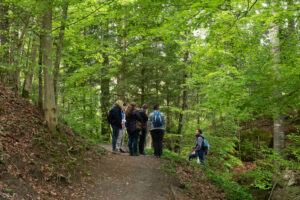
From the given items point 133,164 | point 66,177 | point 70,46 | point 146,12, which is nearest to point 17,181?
point 66,177

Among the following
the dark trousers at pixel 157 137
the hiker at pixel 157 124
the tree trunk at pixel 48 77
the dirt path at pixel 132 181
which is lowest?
the dirt path at pixel 132 181

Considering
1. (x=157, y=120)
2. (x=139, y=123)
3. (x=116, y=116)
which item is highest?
(x=116, y=116)

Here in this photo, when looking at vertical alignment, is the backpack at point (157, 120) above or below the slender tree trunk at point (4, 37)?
below

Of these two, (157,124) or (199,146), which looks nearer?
(157,124)

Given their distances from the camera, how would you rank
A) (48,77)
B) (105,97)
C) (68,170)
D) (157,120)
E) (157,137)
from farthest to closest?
(105,97), (157,137), (157,120), (48,77), (68,170)

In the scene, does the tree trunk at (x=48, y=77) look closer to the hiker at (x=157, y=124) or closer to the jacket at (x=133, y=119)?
the jacket at (x=133, y=119)

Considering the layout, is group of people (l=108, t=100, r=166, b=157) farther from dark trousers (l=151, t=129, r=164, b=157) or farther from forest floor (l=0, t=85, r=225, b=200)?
forest floor (l=0, t=85, r=225, b=200)

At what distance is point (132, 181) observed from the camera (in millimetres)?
6250

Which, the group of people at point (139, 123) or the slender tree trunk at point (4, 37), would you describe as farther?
the group of people at point (139, 123)

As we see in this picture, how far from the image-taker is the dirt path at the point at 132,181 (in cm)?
547

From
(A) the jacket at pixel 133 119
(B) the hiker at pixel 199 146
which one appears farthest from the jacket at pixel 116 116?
(B) the hiker at pixel 199 146

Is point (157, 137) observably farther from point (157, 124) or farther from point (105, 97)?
point (105, 97)

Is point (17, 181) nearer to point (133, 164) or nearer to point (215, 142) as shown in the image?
point (133, 164)

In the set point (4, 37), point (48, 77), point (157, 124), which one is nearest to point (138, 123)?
point (157, 124)
